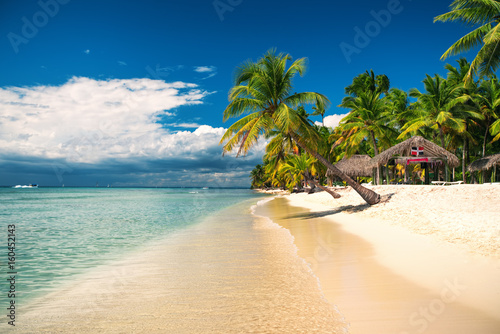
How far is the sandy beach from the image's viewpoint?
3.19 m

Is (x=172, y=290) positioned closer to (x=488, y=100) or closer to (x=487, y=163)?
(x=487, y=163)

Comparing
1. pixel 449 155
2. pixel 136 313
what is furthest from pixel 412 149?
pixel 136 313

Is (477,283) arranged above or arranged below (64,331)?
above

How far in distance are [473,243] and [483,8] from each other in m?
10.8

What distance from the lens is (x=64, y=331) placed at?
10.8ft

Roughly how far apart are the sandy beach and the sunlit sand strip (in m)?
0.47

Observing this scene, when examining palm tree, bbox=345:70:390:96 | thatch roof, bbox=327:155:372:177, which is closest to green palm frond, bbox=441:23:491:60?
thatch roof, bbox=327:155:372:177

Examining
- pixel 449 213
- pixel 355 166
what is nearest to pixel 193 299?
pixel 449 213

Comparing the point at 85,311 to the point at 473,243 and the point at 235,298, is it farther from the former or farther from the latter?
the point at 473,243

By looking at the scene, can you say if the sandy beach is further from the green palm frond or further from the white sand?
the green palm frond

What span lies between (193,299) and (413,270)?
11.9 feet

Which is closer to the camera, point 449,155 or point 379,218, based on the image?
A: point 379,218

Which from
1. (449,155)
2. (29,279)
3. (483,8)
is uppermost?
(483,8)

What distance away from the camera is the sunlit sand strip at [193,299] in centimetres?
327
